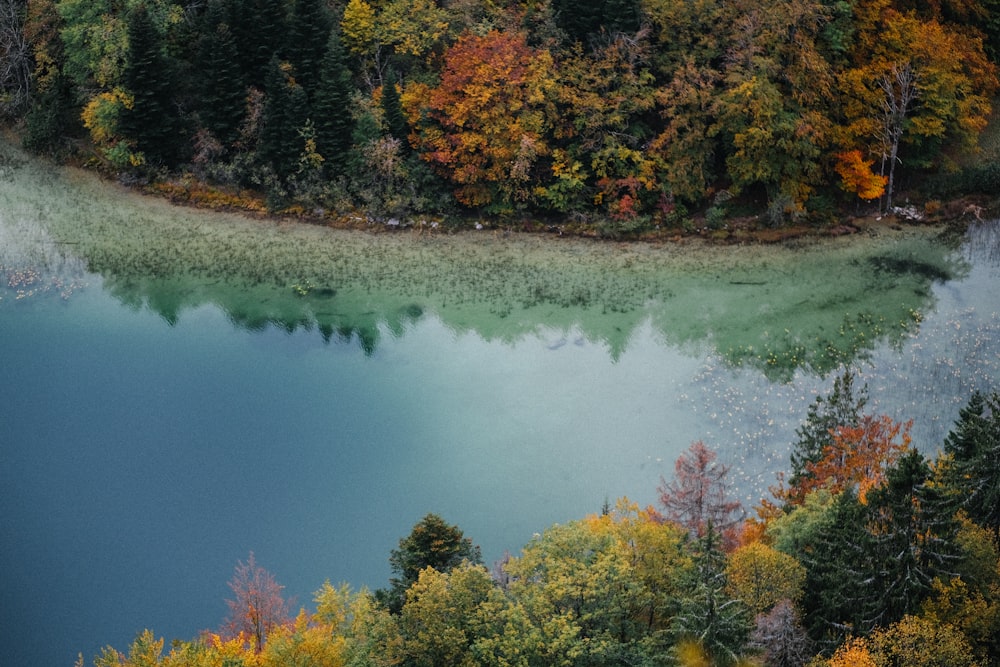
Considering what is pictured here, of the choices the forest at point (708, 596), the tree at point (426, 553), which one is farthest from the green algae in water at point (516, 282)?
the tree at point (426, 553)

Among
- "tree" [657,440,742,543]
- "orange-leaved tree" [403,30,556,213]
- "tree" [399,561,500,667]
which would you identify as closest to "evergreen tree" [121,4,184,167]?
"orange-leaved tree" [403,30,556,213]

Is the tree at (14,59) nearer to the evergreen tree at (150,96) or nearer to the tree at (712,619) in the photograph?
the evergreen tree at (150,96)

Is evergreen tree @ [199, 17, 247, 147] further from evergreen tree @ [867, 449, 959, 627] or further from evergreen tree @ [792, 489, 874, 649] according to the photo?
evergreen tree @ [867, 449, 959, 627]

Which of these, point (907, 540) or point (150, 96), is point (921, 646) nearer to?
point (907, 540)

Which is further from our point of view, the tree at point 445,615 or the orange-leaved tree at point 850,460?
the orange-leaved tree at point 850,460

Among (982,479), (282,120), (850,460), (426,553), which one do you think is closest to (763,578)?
(982,479)

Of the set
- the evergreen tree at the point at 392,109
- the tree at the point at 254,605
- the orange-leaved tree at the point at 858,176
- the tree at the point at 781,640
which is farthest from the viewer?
the evergreen tree at the point at 392,109
